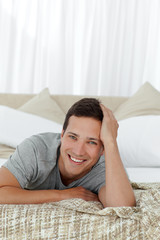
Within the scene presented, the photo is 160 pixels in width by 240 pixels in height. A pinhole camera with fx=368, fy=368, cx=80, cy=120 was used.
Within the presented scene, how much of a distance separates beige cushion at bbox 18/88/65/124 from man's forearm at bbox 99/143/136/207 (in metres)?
1.41

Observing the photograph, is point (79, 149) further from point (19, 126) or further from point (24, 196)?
point (19, 126)

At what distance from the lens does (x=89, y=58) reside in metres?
3.68

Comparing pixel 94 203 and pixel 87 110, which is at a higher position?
pixel 87 110

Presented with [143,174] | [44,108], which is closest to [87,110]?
[143,174]

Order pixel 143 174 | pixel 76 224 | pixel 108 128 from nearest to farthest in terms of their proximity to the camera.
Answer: pixel 76 224 < pixel 108 128 < pixel 143 174

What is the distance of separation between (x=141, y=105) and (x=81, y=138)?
156 centimetres

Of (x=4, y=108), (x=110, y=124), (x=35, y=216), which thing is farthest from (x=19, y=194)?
(x=4, y=108)

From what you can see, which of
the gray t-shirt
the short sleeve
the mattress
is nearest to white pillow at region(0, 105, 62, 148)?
the mattress

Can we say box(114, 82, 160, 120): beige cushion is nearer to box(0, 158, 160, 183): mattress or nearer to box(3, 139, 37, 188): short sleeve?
box(0, 158, 160, 183): mattress

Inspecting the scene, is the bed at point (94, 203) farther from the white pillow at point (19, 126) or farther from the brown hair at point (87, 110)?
the brown hair at point (87, 110)

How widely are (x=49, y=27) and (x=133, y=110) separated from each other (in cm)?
140

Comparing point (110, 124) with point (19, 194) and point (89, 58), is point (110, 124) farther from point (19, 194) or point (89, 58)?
point (89, 58)

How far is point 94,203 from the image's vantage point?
1.32 meters

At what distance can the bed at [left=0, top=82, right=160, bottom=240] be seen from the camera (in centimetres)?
114
